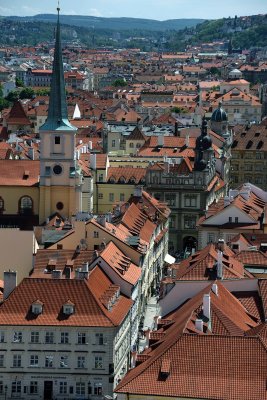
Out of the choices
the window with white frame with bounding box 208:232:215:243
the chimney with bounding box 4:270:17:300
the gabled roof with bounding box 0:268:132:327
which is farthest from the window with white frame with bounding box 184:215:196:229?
the chimney with bounding box 4:270:17:300

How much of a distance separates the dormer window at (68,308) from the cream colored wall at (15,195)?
32.2m

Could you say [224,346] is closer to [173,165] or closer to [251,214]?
[251,214]

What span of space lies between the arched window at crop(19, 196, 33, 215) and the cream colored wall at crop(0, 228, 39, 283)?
1934 centimetres

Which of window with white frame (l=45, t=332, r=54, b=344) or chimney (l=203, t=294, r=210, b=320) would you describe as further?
window with white frame (l=45, t=332, r=54, b=344)

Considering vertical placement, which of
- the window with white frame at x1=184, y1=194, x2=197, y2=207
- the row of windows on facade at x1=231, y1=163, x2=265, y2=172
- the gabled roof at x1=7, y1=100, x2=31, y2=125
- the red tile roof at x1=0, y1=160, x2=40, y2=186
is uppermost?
the red tile roof at x1=0, y1=160, x2=40, y2=186

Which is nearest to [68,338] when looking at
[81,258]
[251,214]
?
[81,258]

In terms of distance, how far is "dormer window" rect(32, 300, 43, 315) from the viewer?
62.0m

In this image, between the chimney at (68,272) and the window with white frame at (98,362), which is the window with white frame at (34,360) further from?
the chimney at (68,272)

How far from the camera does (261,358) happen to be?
4862cm

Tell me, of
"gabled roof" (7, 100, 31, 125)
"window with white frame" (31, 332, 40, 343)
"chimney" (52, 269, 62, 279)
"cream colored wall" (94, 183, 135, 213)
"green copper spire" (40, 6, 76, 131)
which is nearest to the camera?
"window with white frame" (31, 332, 40, 343)

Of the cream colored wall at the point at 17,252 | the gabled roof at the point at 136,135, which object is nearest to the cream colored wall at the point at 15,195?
the cream colored wall at the point at 17,252

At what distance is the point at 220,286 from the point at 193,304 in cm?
309

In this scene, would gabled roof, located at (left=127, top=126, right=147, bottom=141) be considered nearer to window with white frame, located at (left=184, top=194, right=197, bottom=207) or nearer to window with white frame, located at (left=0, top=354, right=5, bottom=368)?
window with white frame, located at (left=184, top=194, right=197, bottom=207)

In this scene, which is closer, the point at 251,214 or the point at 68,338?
the point at 68,338
